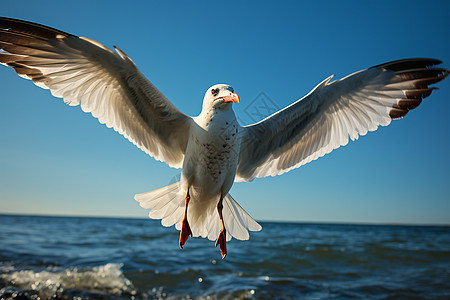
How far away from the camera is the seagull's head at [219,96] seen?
2770mm

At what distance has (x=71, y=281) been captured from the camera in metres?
6.30

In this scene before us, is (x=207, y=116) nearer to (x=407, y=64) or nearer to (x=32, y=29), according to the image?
(x=32, y=29)

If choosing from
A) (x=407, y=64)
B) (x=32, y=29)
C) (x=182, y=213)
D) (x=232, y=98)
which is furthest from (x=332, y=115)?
(x=32, y=29)

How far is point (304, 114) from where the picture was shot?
11.9ft

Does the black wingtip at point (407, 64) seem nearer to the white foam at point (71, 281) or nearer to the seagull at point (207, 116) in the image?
the seagull at point (207, 116)

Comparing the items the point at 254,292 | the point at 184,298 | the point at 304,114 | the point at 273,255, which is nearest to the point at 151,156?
the point at 304,114

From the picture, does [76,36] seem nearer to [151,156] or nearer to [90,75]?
[90,75]

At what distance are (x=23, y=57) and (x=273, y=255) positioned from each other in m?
9.58

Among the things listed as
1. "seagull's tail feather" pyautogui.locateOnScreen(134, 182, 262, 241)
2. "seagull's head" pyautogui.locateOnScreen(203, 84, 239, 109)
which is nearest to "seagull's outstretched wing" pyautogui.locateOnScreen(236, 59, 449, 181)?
"seagull's tail feather" pyautogui.locateOnScreen(134, 182, 262, 241)

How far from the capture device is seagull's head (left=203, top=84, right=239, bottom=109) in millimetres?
2770

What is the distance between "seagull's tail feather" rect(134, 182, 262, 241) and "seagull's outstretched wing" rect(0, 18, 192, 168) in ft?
1.57

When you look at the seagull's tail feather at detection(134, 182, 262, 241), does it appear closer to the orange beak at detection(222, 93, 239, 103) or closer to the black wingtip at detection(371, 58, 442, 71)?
the orange beak at detection(222, 93, 239, 103)

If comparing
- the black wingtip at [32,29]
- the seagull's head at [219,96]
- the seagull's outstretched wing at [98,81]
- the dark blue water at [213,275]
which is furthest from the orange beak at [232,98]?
the dark blue water at [213,275]

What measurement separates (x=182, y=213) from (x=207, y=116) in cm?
143
